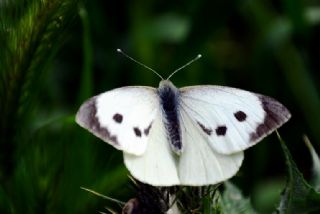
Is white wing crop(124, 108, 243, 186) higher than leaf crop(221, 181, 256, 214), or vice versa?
white wing crop(124, 108, 243, 186)

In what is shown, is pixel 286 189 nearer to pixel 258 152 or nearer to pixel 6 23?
pixel 6 23

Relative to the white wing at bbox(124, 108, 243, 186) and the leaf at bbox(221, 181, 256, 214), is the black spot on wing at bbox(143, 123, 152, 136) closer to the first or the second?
the white wing at bbox(124, 108, 243, 186)

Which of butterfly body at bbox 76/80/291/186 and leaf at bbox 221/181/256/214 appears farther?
leaf at bbox 221/181/256/214

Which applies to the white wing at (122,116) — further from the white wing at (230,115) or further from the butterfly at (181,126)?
the white wing at (230,115)

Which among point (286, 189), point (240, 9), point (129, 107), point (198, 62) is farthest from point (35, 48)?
point (240, 9)

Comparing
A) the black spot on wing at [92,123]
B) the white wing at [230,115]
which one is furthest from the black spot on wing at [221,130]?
the black spot on wing at [92,123]

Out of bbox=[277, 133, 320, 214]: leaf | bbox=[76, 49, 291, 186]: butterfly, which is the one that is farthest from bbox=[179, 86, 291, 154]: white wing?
bbox=[277, 133, 320, 214]: leaf

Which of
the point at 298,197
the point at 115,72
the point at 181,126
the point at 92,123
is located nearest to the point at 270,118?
the point at 181,126

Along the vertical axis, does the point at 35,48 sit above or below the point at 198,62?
above

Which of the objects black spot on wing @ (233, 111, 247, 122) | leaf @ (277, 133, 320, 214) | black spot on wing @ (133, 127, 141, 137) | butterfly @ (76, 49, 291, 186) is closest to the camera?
leaf @ (277, 133, 320, 214)
